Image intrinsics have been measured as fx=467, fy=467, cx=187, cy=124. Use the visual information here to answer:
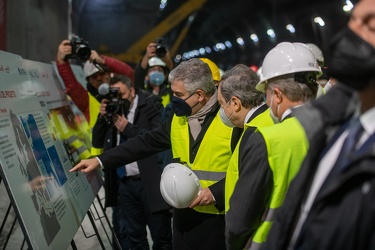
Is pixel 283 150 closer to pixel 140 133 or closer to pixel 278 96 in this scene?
pixel 278 96

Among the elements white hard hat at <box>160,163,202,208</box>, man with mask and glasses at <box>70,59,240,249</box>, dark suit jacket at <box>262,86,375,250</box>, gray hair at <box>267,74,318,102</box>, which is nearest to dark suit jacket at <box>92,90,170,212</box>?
man with mask and glasses at <box>70,59,240,249</box>

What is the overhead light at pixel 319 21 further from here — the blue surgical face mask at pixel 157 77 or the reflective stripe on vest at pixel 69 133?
the reflective stripe on vest at pixel 69 133

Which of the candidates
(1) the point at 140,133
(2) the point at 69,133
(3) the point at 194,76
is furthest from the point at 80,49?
(3) the point at 194,76

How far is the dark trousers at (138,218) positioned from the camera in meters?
4.14

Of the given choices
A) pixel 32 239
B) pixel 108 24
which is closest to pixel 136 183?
pixel 32 239

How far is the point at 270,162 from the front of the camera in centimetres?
200

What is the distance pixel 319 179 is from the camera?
4.75 feet

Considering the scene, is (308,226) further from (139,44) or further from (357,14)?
(139,44)

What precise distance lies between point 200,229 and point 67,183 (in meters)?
0.96

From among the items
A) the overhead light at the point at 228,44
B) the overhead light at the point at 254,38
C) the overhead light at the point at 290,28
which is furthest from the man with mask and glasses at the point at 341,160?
the overhead light at the point at 228,44

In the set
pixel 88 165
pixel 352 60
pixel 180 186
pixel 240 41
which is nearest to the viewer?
pixel 352 60

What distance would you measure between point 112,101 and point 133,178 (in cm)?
72

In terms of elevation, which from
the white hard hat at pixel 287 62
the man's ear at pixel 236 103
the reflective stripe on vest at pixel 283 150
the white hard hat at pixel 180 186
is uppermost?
the white hard hat at pixel 287 62

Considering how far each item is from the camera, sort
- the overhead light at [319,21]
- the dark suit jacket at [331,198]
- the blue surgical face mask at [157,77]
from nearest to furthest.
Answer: the dark suit jacket at [331,198] → the blue surgical face mask at [157,77] → the overhead light at [319,21]
